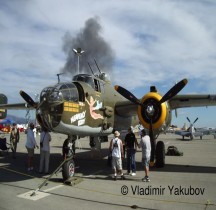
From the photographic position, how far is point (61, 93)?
31.3ft

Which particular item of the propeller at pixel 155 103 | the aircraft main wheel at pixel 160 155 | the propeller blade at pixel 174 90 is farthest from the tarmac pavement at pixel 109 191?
the propeller blade at pixel 174 90

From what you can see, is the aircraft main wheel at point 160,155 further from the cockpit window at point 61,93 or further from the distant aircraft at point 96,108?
the cockpit window at point 61,93

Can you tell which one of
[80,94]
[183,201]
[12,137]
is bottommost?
[183,201]

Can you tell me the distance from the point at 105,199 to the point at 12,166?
22.9 ft

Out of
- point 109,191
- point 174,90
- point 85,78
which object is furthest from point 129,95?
point 109,191

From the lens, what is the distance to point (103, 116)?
12312 mm

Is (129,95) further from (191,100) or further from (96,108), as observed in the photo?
(191,100)

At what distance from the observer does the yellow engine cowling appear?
11.6m

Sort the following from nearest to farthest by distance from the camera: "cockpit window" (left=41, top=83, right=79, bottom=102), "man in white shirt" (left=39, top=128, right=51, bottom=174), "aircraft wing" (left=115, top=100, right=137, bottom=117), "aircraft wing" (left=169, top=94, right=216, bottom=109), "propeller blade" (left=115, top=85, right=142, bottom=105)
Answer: "cockpit window" (left=41, top=83, right=79, bottom=102), "man in white shirt" (left=39, top=128, right=51, bottom=174), "propeller blade" (left=115, top=85, right=142, bottom=105), "aircraft wing" (left=169, top=94, right=216, bottom=109), "aircraft wing" (left=115, top=100, right=137, bottom=117)

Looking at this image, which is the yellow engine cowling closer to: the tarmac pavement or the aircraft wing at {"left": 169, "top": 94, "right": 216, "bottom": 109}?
the aircraft wing at {"left": 169, "top": 94, "right": 216, "bottom": 109}

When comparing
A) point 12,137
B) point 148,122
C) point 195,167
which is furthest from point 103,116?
point 12,137

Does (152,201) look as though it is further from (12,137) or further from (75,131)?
(12,137)

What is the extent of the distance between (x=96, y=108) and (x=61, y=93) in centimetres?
244

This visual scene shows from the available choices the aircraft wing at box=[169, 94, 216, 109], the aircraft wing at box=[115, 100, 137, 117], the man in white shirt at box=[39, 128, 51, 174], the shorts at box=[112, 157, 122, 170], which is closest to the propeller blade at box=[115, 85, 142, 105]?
the aircraft wing at box=[115, 100, 137, 117]
